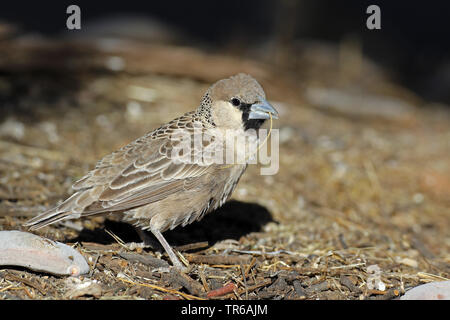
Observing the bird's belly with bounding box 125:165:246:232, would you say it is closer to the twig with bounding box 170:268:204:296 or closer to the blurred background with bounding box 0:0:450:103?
the twig with bounding box 170:268:204:296

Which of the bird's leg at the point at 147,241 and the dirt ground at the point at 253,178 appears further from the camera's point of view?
the bird's leg at the point at 147,241

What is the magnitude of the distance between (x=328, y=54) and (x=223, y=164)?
7.65m

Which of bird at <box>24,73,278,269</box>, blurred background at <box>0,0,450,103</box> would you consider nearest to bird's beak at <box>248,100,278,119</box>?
bird at <box>24,73,278,269</box>

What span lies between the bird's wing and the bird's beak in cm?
39

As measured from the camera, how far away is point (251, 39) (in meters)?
12.0

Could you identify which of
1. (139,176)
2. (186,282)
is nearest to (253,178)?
(139,176)

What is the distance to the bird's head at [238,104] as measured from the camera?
4395mm

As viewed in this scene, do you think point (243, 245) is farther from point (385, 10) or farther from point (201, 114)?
point (385, 10)

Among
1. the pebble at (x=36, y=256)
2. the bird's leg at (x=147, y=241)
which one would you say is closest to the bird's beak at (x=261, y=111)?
the bird's leg at (x=147, y=241)

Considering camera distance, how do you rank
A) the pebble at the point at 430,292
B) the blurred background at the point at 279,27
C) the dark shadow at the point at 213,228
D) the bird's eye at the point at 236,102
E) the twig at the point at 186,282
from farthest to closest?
the blurred background at the point at 279,27 < the dark shadow at the point at 213,228 < the bird's eye at the point at 236,102 < the twig at the point at 186,282 < the pebble at the point at 430,292

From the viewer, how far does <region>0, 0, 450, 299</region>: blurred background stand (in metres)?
4.72

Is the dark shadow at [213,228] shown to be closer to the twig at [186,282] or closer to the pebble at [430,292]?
the twig at [186,282]

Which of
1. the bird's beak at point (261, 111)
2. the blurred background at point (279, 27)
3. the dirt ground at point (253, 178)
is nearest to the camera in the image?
the dirt ground at point (253, 178)
